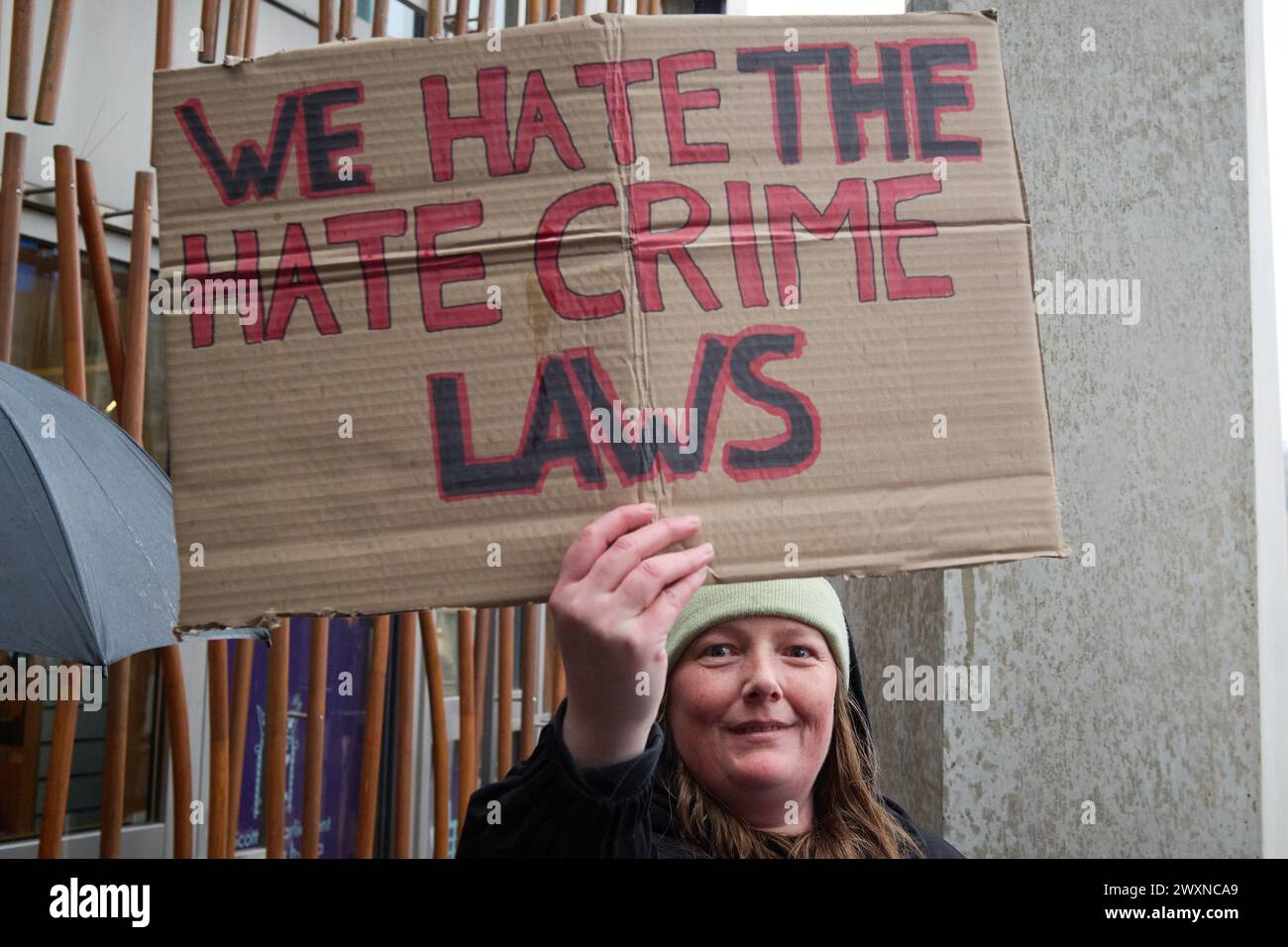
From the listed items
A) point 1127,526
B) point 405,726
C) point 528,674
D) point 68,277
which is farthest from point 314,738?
point 1127,526

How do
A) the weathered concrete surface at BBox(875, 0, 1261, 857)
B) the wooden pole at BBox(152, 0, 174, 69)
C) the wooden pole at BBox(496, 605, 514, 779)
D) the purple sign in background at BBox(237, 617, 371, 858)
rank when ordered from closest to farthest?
the weathered concrete surface at BBox(875, 0, 1261, 857), the wooden pole at BBox(152, 0, 174, 69), the wooden pole at BBox(496, 605, 514, 779), the purple sign in background at BBox(237, 617, 371, 858)

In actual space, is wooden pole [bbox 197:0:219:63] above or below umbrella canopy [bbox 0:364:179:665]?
above

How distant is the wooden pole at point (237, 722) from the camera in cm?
261

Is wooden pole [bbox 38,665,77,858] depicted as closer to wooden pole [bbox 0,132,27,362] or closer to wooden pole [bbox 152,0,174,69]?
wooden pole [bbox 0,132,27,362]

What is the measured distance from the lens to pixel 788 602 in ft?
5.12

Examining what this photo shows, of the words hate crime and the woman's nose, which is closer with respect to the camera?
the words hate crime

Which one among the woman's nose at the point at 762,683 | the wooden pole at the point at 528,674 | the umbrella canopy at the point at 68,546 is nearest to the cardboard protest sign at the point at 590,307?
the woman's nose at the point at 762,683

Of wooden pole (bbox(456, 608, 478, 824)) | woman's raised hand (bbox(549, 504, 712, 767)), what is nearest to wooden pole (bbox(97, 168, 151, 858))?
wooden pole (bbox(456, 608, 478, 824))

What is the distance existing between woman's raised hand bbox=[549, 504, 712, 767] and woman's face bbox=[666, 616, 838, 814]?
29cm

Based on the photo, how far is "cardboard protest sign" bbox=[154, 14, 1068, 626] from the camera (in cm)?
124

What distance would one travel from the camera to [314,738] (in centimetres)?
280

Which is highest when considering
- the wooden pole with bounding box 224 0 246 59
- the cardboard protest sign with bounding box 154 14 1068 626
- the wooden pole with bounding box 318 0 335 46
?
the wooden pole with bounding box 318 0 335 46

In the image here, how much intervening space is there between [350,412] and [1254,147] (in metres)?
2.08
